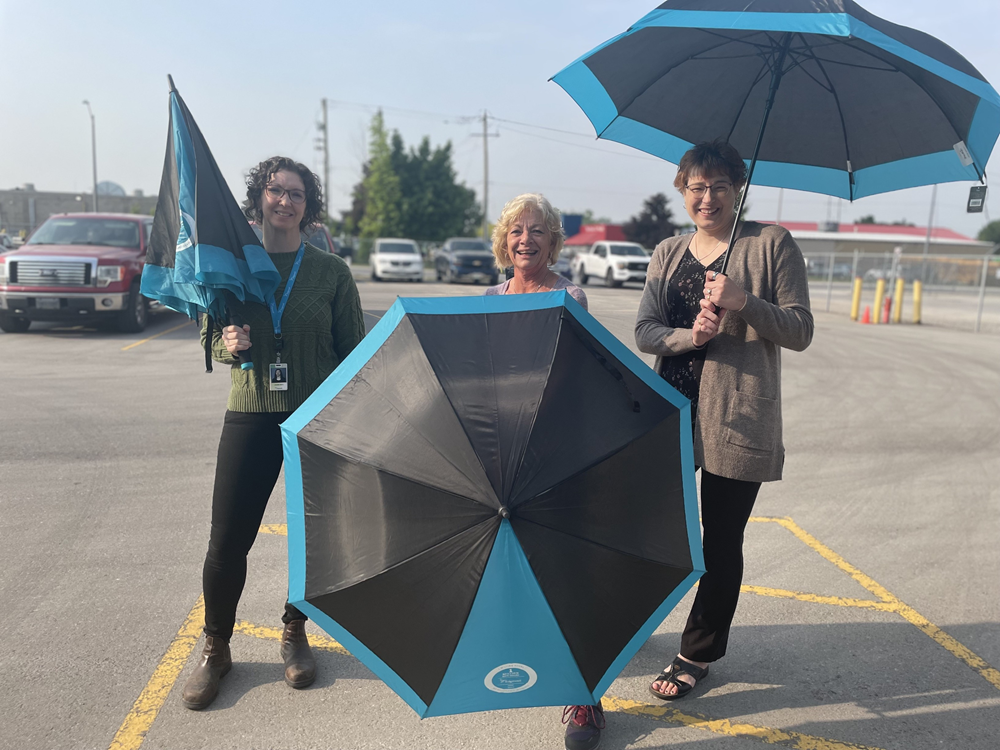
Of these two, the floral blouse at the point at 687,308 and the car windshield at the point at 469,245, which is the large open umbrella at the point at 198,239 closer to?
the floral blouse at the point at 687,308

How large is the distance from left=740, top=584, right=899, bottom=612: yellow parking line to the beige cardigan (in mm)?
1476

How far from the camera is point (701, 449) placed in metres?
2.88

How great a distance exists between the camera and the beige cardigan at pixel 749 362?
9.02ft

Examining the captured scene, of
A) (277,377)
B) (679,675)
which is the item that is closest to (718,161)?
(277,377)

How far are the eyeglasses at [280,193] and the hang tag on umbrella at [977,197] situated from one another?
106 inches

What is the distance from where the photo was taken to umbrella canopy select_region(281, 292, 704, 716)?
191cm

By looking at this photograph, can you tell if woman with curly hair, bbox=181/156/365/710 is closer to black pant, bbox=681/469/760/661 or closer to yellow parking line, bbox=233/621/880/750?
yellow parking line, bbox=233/621/880/750

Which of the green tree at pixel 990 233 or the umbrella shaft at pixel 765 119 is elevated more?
the green tree at pixel 990 233

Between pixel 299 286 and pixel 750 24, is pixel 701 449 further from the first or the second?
pixel 299 286

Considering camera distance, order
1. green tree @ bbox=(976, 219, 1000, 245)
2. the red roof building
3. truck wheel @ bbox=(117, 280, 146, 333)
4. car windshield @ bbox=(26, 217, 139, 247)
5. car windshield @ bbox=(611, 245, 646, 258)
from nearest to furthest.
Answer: truck wheel @ bbox=(117, 280, 146, 333) < car windshield @ bbox=(26, 217, 139, 247) < car windshield @ bbox=(611, 245, 646, 258) < the red roof building < green tree @ bbox=(976, 219, 1000, 245)

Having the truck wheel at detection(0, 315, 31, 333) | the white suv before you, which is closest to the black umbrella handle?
the truck wheel at detection(0, 315, 31, 333)

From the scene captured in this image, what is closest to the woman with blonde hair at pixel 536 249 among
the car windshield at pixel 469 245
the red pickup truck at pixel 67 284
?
the red pickup truck at pixel 67 284

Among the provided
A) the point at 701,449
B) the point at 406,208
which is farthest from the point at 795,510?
the point at 406,208

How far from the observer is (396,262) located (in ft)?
90.7
